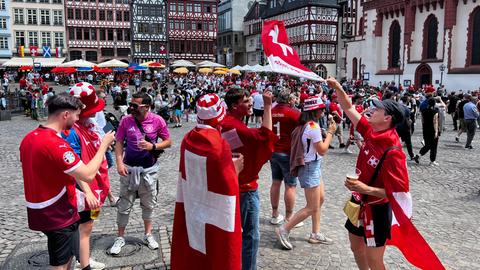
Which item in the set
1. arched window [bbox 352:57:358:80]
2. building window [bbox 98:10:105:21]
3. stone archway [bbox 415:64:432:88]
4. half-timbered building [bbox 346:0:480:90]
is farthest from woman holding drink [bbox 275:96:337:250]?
building window [bbox 98:10:105:21]

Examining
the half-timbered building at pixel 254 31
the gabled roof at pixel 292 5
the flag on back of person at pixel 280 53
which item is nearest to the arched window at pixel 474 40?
the gabled roof at pixel 292 5

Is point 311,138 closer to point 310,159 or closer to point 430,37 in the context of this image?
point 310,159

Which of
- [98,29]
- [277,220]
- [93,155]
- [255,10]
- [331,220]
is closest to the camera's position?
[93,155]

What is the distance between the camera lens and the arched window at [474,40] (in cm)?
3591

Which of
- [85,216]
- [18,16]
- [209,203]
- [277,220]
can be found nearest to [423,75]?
[277,220]

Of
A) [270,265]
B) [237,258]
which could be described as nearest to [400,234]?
[237,258]

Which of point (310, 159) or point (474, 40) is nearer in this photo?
point (310, 159)

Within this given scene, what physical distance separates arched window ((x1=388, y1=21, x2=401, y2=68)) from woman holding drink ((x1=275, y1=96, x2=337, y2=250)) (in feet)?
138

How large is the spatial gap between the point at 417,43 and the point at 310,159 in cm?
4064

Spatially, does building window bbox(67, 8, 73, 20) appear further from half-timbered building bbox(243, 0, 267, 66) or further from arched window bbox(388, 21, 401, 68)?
arched window bbox(388, 21, 401, 68)

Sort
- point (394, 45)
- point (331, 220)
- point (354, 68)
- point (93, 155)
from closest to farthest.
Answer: point (93, 155)
point (331, 220)
point (394, 45)
point (354, 68)

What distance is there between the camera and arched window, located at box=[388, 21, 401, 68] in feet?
145

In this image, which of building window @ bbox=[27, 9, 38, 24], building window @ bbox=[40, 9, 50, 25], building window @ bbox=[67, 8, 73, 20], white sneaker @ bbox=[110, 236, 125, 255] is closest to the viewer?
white sneaker @ bbox=[110, 236, 125, 255]

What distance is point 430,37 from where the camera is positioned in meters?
40.2
